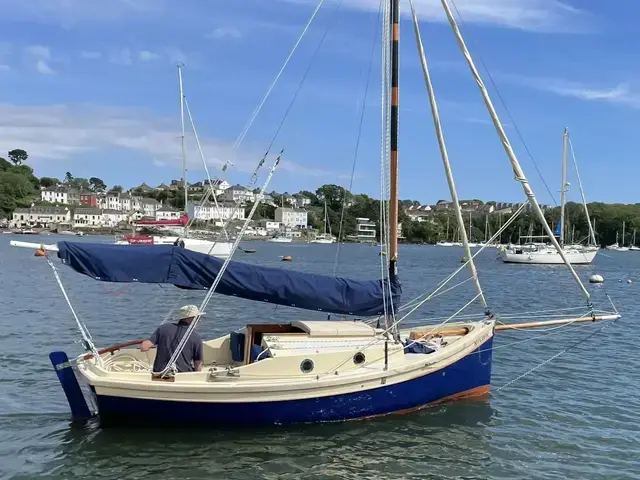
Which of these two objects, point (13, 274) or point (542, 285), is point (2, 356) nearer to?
point (13, 274)

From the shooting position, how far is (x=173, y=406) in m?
10.9

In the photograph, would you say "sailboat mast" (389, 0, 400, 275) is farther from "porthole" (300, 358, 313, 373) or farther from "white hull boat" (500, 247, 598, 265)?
"white hull boat" (500, 247, 598, 265)

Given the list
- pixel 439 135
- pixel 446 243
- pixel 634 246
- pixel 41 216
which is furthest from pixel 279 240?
pixel 439 135

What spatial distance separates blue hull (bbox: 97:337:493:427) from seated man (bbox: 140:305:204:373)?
2.23ft

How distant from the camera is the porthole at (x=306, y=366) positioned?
11438 mm

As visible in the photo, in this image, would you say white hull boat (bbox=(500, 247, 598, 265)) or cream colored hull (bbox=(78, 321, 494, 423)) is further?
white hull boat (bbox=(500, 247, 598, 265))

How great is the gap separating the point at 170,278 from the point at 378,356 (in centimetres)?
397

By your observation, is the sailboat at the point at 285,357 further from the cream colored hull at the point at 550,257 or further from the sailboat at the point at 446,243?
the sailboat at the point at 446,243

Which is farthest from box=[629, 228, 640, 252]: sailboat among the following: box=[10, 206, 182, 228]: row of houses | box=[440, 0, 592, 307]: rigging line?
box=[440, 0, 592, 307]: rigging line

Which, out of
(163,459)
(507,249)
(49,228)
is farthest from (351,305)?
(49,228)

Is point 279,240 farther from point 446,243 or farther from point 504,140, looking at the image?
point 504,140

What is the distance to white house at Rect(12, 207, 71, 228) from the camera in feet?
614

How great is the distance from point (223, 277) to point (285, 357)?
5.98 ft

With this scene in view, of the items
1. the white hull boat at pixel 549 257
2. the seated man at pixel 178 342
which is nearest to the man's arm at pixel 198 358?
the seated man at pixel 178 342
